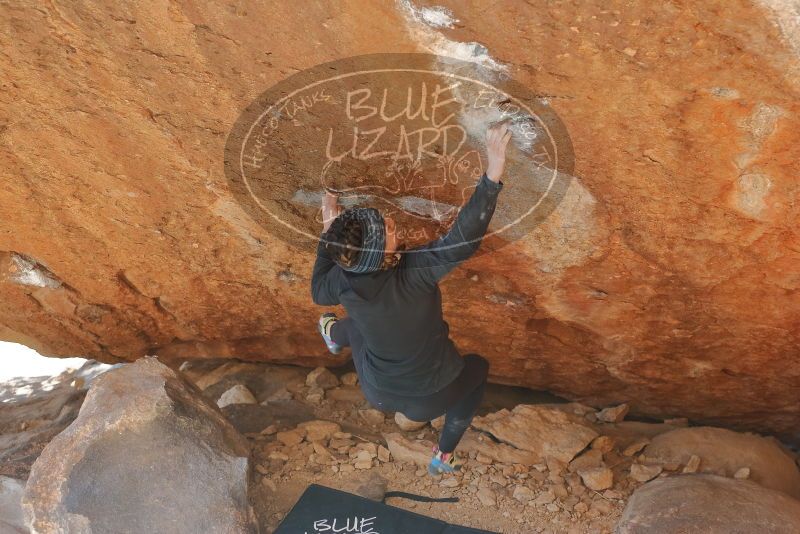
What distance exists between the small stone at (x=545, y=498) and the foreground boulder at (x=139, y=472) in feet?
3.87

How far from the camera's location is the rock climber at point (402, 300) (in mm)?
1979

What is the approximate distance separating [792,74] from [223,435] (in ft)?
7.86

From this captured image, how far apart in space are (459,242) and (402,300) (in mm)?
331

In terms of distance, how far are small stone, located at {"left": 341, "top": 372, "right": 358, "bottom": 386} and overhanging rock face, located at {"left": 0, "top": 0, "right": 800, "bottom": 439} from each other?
0.46 feet

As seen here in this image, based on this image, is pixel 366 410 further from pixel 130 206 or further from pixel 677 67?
pixel 677 67

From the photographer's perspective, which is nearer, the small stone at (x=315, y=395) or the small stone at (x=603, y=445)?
the small stone at (x=603, y=445)

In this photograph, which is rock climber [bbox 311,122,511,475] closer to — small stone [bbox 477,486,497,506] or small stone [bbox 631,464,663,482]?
small stone [bbox 477,486,497,506]

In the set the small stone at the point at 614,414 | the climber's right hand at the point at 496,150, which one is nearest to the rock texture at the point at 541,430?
the small stone at the point at 614,414

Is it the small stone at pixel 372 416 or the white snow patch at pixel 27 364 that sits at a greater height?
the small stone at pixel 372 416

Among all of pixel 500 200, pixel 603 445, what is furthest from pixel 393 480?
pixel 500 200

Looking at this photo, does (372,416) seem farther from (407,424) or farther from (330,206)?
(330,206)

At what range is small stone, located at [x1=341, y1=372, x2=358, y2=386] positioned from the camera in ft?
12.6

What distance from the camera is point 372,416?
11.6 ft

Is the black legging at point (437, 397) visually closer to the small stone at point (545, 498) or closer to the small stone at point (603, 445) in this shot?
the small stone at point (545, 498)
